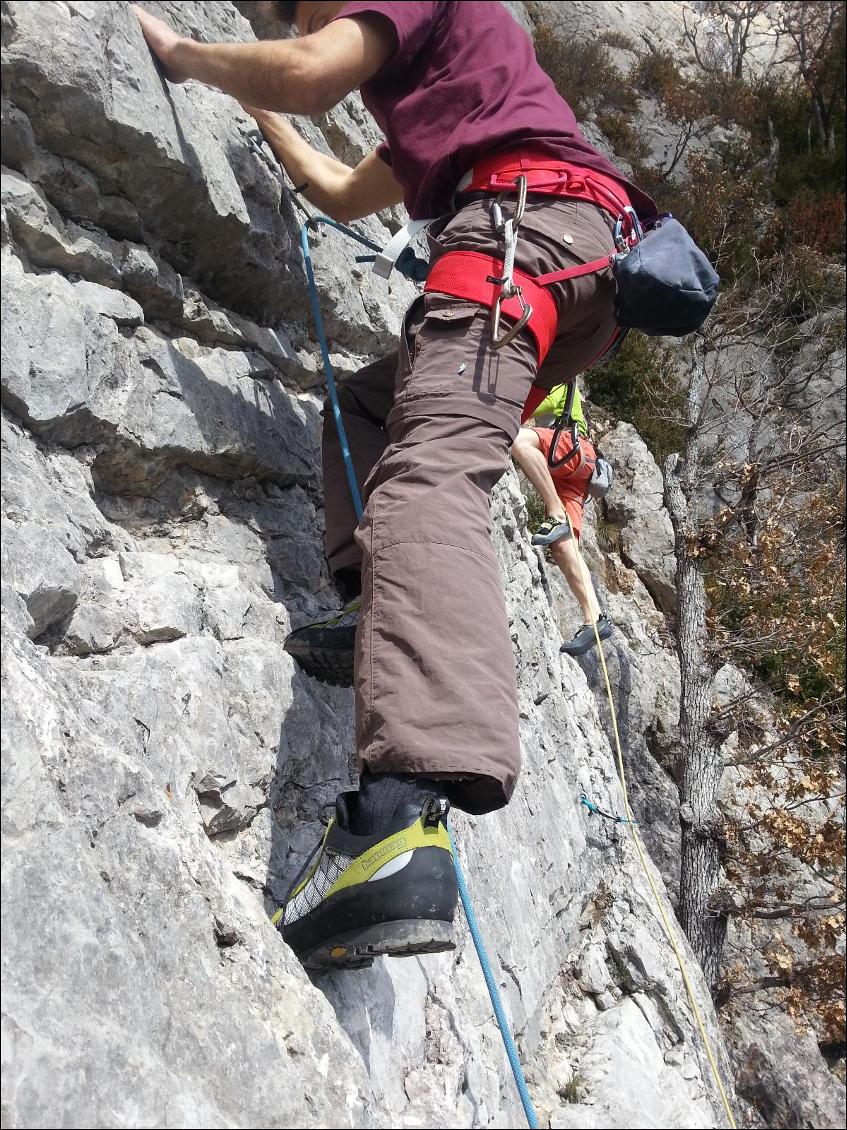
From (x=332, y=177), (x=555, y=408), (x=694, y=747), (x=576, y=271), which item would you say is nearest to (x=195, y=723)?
(x=576, y=271)

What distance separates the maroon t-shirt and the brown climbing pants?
18cm

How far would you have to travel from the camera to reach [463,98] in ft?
8.05

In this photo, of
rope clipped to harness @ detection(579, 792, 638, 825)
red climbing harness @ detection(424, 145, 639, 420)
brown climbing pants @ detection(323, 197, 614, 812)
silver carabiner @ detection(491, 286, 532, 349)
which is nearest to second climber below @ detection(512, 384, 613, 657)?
rope clipped to harness @ detection(579, 792, 638, 825)

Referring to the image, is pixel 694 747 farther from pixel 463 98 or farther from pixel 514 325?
pixel 463 98

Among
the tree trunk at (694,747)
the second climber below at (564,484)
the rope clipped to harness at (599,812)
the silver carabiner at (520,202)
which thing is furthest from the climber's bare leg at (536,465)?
the silver carabiner at (520,202)

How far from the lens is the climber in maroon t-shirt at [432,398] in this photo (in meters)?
1.67

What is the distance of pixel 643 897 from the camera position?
406cm

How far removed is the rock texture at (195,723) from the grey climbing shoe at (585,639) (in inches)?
84.8

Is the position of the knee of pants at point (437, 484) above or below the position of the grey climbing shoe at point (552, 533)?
above

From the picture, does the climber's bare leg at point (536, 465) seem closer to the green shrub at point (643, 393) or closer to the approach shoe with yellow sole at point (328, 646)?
the approach shoe with yellow sole at point (328, 646)

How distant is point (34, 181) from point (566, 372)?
66.3 inches

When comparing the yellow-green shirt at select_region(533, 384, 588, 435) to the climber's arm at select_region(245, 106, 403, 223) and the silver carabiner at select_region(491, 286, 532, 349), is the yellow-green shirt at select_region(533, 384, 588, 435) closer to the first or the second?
the climber's arm at select_region(245, 106, 403, 223)

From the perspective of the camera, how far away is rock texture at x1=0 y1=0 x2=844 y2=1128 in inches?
56.3

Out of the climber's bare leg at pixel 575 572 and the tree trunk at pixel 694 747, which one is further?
the tree trunk at pixel 694 747
